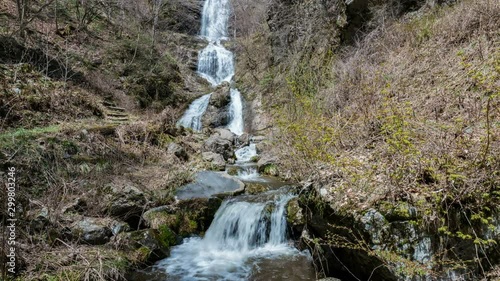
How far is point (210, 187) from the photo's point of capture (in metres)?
8.00

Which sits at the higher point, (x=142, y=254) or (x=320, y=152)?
(x=320, y=152)

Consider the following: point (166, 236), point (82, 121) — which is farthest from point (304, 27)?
point (166, 236)

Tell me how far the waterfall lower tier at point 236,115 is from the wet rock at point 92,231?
40.8ft

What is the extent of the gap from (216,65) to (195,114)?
23.5 ft

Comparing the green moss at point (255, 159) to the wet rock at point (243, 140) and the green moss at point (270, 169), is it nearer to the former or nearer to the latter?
the green moss at point (270, 169)

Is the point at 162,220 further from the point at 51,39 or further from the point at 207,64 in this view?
the point at 207,64

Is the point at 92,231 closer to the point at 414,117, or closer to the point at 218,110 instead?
the point at 414,117

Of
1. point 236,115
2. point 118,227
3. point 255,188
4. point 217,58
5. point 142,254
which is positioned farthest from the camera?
point 217,58

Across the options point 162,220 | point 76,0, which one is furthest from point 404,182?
point 76,0

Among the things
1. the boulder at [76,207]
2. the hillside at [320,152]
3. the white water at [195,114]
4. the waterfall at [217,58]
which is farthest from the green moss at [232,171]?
the white water at [195,114]

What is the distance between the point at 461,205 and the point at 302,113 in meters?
4.77

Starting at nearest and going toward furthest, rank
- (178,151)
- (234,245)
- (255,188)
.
Answer: (234,245) < (255,188) < (178,151)

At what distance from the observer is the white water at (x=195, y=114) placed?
1741 centimetres

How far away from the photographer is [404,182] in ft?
11.8
